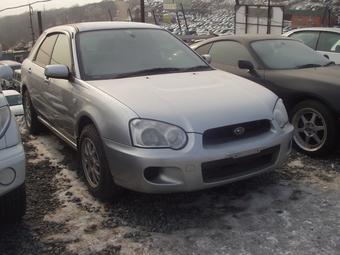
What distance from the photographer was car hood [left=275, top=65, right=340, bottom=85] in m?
4.37

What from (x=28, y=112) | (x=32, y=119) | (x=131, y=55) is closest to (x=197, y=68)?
(x=131, y=55)

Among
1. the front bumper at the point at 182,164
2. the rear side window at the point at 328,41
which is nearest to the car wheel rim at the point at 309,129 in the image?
the front bumper at the point at 182,164

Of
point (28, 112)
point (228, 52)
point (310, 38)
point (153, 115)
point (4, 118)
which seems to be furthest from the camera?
point (310, 38)

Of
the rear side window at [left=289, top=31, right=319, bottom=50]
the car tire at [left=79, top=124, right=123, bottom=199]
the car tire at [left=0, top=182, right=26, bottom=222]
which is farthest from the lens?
the rear side window at [left=289, top=31, right=319, bottom=50]

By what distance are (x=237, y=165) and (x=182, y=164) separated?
0.57m

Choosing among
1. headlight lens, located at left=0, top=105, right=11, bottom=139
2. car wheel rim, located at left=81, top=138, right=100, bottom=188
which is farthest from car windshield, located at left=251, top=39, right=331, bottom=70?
headlight lens, located at left=0, top=105, right=11, bottom=139

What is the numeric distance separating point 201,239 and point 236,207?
24.4 inches

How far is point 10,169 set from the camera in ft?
8.20

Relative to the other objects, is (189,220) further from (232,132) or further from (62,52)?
(62,52)

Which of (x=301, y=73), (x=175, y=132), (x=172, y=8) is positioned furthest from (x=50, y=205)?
(x=172, y=8)

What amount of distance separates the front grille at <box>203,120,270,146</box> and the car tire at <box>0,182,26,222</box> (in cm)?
145

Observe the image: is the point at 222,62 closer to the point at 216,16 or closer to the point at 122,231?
the point at 122,231

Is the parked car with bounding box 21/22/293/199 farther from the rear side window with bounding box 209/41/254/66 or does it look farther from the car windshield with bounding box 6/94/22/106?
the car windshield with bounding box 6/94/22/106

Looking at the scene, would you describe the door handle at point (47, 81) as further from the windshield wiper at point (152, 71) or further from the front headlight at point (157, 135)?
the front headlight at point (157, 135)
